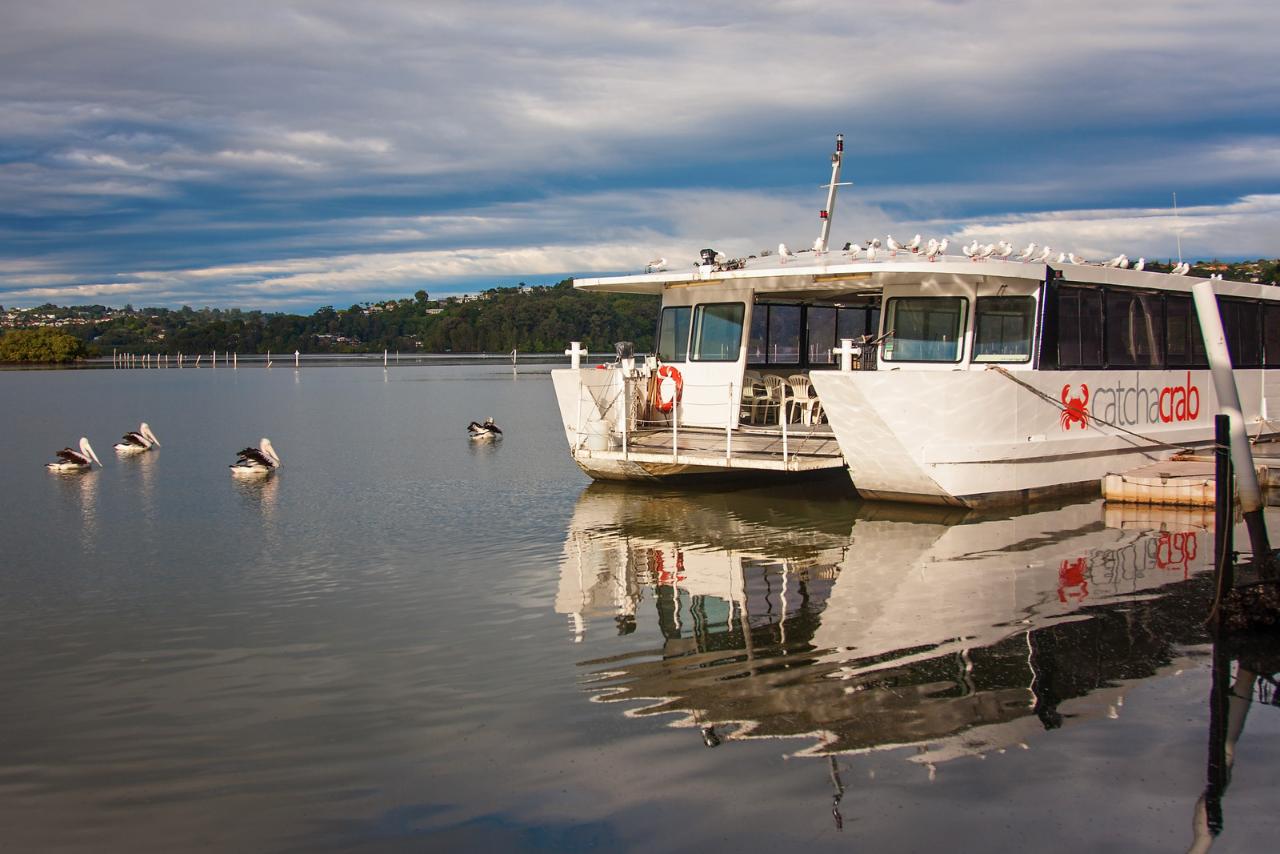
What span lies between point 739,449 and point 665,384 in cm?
245

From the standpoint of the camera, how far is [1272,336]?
66.4 feet

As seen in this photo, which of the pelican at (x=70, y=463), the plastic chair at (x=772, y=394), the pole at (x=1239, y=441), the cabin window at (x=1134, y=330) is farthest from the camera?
the pelican at (x=70, y=463)

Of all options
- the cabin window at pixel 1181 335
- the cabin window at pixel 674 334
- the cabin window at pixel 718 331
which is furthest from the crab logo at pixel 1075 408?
the cabin window at pixel 674 334

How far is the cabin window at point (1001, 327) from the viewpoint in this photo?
1445cm

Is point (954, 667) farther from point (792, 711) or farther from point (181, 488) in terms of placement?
point (181, 488)

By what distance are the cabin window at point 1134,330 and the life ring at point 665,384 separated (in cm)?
605

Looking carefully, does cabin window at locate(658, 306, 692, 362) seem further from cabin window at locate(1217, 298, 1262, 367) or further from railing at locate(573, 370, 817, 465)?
cabin window at locate(1217, 298, 1262, 367)

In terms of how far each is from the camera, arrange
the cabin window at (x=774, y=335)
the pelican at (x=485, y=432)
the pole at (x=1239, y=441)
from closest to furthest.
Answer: the pole at (x=1239, y=441), the cabin window at (x=774, y=335), the pelican at (x=485, y=432)

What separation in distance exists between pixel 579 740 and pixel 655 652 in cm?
205

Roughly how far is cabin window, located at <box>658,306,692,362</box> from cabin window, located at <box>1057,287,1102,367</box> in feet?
17.7

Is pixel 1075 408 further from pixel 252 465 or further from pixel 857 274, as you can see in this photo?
pixel 252 465

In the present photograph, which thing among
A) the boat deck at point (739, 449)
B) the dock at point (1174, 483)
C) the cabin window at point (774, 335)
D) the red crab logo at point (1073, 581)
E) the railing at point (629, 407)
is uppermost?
the cabin window at point (774, 335)

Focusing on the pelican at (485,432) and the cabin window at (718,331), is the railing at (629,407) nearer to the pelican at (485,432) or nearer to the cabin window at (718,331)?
the cabin window at (718,331)

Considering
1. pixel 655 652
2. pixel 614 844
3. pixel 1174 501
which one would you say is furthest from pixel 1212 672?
pixel 1174 501
